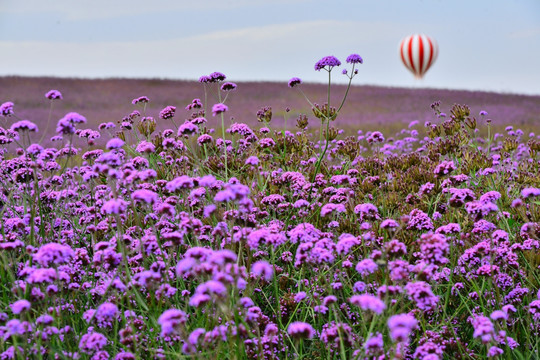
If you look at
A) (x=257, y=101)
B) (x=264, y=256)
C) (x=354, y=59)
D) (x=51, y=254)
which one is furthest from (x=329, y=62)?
(x=257, y=101)

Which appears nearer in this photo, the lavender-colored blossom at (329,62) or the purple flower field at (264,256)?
the purple flower field at (264,256)

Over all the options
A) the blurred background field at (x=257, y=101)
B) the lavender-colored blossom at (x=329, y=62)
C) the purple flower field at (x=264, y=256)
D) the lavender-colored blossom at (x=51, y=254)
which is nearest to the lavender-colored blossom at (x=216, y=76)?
the purple flower field at (x=264, y=256)

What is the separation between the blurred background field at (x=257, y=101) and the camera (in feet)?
60.9

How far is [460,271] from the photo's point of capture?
340 centimetres

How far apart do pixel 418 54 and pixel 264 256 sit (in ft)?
93.6

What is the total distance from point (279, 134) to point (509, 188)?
7.17 feet

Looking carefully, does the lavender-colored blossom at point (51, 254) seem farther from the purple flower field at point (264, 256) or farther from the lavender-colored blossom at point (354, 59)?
the lavender-colored blossom at point (354, 59)

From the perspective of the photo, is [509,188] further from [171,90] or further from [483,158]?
[171,90]

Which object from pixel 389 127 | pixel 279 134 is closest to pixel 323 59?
pixel 279 134

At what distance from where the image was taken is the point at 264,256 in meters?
3.60

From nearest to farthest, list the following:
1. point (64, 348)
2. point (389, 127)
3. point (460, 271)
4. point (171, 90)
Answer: point (64, 348)
point (460, 271)
point (389, 127)
point (171, 90)

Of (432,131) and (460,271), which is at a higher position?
(432,131)

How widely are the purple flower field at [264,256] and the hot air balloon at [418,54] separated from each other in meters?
25.0

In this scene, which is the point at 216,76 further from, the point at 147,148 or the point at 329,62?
the point at 147,148
